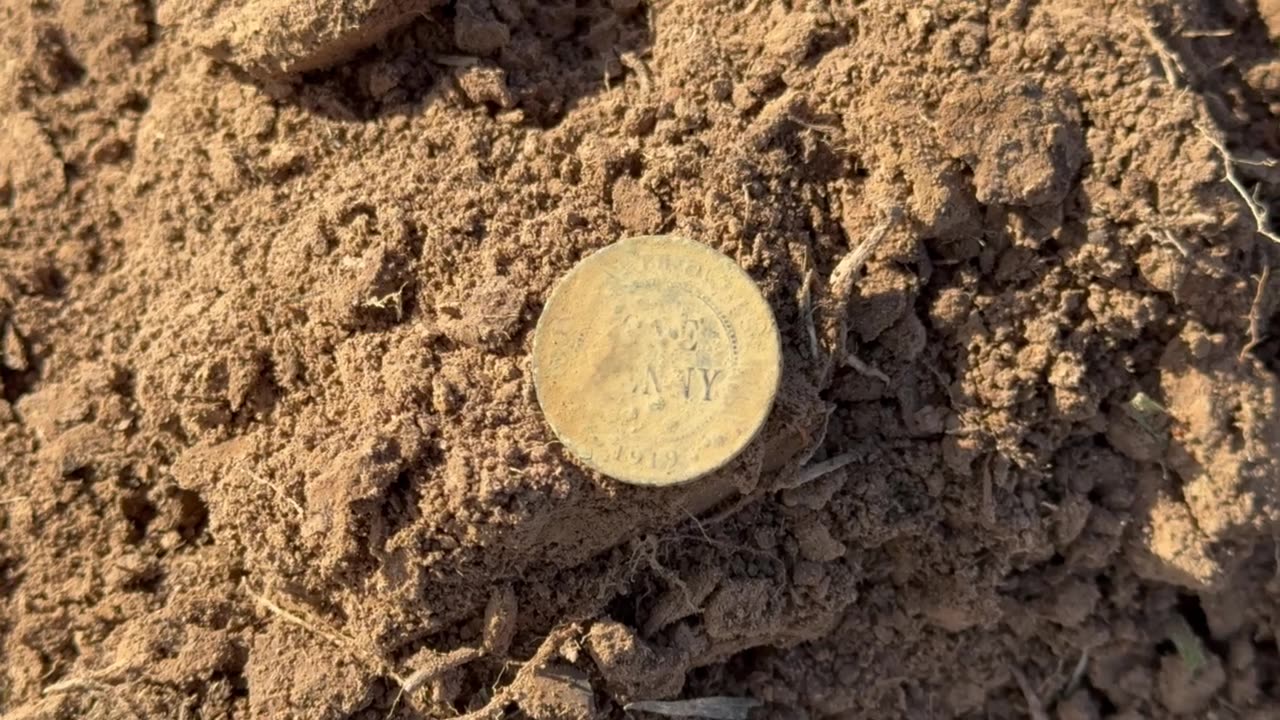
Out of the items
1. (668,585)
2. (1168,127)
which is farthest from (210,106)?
(1168,127)

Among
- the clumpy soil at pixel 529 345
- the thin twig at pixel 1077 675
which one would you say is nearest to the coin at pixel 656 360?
the clumpy soil at pixel 529 345

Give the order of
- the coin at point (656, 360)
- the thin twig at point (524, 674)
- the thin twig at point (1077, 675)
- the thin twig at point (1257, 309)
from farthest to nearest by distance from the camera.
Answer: the thin twig at point (1077, 675)
the thin twig at point (1257, 309)
the thin twig at point (524, 674)
the coin at point (656, 360)

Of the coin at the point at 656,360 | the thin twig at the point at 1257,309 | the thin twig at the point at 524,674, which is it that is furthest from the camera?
the thin twig at the point at 1257,309

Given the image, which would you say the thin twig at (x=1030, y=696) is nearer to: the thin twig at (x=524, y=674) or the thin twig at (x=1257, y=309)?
the thin twig at (x=1257, y=309)

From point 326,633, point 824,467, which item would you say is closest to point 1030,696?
point 824,467

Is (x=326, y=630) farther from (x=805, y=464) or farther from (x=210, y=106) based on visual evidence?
(x=210, y=106)

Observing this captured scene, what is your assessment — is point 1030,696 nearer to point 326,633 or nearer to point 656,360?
point 656,360

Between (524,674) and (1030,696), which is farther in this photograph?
(1030,696)
